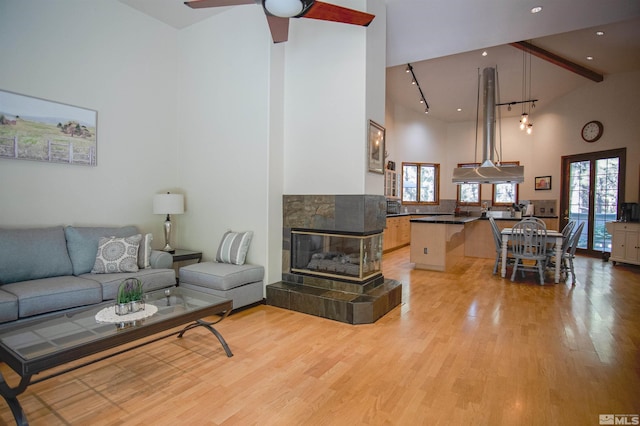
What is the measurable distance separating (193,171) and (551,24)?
5002 millimetres

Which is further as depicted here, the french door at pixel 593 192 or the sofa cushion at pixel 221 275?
the french door at pixel 593 192

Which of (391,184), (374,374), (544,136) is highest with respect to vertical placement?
(544,136)

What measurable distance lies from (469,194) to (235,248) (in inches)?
326

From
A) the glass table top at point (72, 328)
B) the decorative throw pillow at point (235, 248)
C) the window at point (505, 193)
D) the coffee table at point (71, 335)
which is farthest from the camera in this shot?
the window at point (505, 193)

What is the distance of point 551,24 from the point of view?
163 inches

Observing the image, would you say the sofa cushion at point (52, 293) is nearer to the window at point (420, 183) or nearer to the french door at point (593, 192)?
the window at point (420, 183)

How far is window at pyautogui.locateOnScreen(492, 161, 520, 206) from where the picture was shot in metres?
9.33

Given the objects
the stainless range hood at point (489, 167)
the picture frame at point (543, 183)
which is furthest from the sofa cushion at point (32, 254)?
the picture frame at point (543, 183)

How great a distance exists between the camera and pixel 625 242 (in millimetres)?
6332

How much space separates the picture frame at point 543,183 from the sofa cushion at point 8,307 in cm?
1030

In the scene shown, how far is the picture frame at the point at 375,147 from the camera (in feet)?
12.1

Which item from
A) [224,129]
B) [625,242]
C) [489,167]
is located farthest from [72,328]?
[625,242]

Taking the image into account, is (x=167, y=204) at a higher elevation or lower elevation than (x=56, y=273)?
higher

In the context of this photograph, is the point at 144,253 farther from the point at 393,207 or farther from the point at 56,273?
the point at 393,207
